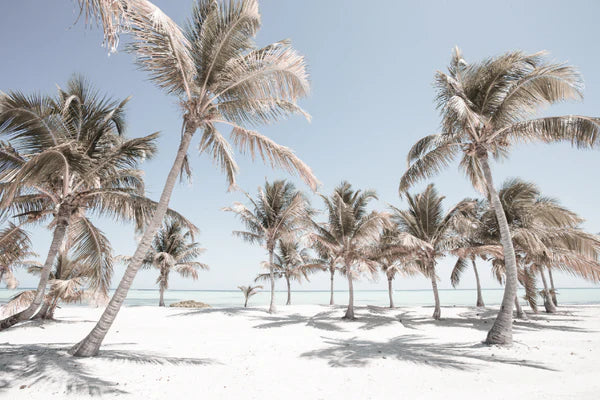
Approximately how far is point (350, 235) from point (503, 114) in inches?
321

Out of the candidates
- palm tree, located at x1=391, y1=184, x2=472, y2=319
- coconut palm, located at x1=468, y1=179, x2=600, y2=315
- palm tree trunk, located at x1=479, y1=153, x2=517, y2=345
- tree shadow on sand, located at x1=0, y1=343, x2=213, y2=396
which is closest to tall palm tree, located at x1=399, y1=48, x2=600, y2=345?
palm tree trunk, located at x1=479, y1=153, x2=517, y2=345

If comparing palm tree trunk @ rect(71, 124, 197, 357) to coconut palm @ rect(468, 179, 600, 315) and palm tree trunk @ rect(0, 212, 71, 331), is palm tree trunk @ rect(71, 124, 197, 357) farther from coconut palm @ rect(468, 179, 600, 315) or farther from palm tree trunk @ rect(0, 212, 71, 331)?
coconut palm @ rect(468, 179, 600, 315)

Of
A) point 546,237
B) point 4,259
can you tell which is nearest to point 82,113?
point 4,259

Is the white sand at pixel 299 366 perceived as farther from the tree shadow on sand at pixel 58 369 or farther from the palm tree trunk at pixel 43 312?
the palm tree trunk at pixel 43 312

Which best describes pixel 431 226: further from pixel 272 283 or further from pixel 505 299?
pixel 272 283

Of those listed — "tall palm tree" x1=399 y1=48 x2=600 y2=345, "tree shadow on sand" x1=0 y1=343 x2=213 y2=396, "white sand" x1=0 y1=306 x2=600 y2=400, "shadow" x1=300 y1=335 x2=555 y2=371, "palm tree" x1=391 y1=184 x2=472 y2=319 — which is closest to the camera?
"tree shadow on sand" x1=0 y1=343 x2=213 y2=396

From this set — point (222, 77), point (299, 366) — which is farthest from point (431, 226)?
point (222, 77)

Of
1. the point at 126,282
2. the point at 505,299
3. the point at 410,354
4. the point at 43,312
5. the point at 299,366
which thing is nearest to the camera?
the point at 126,282

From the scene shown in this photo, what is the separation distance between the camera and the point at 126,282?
17.5 feet

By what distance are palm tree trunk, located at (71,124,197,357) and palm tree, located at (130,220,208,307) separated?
1558 centimetres

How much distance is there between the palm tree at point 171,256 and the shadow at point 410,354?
15895 mm

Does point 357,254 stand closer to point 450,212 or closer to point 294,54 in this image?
point 450,212

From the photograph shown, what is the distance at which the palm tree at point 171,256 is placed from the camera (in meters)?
20.4

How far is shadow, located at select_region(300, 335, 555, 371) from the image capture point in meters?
5.66
